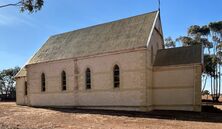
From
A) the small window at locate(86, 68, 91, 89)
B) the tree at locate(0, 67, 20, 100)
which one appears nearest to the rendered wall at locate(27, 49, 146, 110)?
the small window at locate(86, 68, 91, 89)

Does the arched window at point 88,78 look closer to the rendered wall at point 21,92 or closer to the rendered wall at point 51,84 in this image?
the rendered wall at point 51,84

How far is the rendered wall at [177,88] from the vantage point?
26.9m

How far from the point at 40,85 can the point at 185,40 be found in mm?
31235

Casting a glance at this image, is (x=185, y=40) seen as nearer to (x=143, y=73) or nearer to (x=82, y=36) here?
(x=82, y=36)

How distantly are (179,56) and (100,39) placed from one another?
9606 millimetres

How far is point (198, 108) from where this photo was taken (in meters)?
26.9

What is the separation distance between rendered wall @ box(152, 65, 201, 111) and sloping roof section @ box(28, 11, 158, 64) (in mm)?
4055

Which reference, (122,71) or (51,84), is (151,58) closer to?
(122,71)

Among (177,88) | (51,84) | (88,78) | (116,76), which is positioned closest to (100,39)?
(88,78)

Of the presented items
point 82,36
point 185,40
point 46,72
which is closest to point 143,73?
point 82,36

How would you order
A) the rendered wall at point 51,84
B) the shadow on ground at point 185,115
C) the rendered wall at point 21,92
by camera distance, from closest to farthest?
the shadow on ground at point 185,115
the rendered wall at point 51,84
the rendered wall at point 21,92

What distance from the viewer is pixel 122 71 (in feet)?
94.6

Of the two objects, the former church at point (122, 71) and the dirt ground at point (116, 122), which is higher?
the former church at point (122, 71)

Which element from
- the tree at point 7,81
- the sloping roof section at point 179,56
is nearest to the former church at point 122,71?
the sloping roof section at point 179,56
